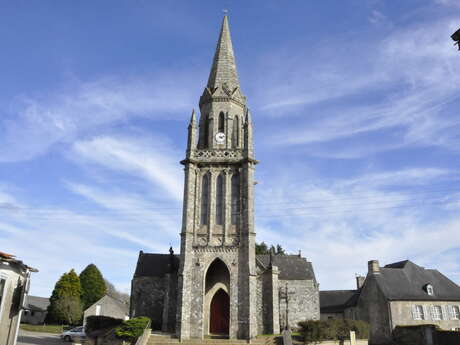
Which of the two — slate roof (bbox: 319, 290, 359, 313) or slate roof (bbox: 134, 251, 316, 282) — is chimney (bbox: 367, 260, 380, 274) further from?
slate roof (bbox: 319, 290, 359, 313)

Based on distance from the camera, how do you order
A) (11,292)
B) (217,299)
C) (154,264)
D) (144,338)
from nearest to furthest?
(11,292) → (144,338) → (217,299) → (154,264)

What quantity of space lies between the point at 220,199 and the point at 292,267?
12368 millimetres

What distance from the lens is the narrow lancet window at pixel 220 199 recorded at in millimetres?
29531

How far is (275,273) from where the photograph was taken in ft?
106

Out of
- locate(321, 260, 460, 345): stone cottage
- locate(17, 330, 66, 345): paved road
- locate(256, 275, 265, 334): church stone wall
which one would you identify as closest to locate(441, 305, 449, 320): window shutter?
locate(321, 260, 460, 345): stone cottage

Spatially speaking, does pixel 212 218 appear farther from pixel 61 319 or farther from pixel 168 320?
pixel 61 319

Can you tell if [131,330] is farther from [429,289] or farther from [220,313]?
[429,289]

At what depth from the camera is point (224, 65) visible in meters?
36.1

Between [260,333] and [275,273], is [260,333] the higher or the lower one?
the lower one

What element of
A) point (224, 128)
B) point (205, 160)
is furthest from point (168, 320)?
point (224, 128)

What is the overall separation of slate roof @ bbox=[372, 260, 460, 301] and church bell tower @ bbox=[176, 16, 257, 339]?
53.4 ft

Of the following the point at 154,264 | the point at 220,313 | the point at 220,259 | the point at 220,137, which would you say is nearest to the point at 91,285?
the point at 154,264

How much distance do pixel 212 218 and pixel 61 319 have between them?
33.6 meters

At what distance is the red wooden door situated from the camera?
28.9m
